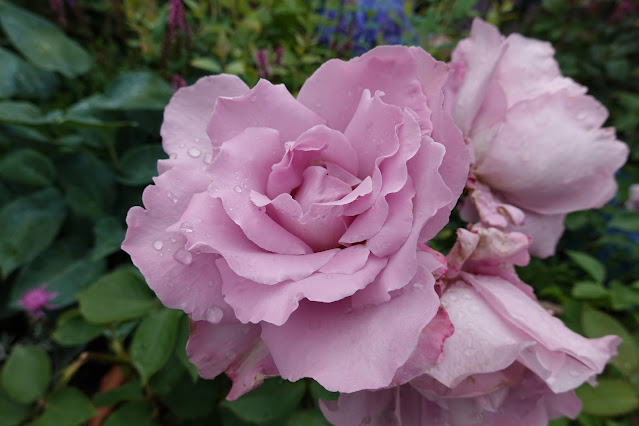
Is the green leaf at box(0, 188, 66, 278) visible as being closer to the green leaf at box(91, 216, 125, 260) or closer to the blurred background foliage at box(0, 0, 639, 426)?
the blurred background foliage at box(0, 0, 639, 426)

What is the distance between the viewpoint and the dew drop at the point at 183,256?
0.83 feet

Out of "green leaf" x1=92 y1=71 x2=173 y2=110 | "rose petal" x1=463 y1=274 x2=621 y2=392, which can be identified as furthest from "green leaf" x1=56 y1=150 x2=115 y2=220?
"rose petal" x1=463 y1=274 x2=621 y2=392

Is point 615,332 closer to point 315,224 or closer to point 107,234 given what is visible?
point 315,224

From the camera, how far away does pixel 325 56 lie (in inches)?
26.7

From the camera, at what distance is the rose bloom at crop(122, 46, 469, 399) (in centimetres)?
24

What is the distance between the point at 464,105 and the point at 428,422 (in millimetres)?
268

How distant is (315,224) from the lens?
269mm

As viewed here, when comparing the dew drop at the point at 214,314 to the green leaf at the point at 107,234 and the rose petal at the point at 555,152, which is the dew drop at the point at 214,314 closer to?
the rose petal at the point at 555,152

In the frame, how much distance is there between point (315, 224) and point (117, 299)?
1.02ft

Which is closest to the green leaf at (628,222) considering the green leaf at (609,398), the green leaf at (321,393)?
the green leaf at (609,398)

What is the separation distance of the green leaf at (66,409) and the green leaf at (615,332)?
67 cm

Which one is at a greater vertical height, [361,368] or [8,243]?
[361,368]

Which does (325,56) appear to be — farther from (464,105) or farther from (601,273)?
(601,273)

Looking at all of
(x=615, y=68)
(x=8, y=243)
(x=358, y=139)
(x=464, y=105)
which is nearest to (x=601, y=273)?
(x=464, y=105)
